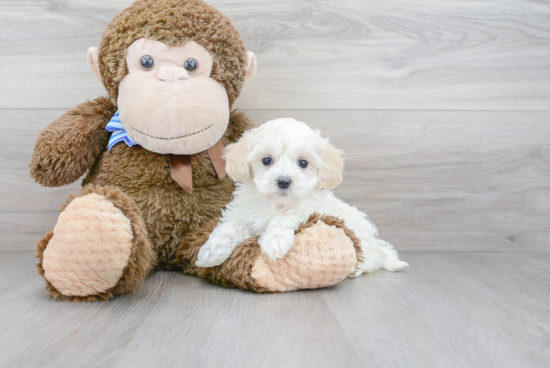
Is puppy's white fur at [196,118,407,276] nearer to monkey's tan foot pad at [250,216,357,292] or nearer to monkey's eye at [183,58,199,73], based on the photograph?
monkey's tan foot pad at [250,216,357,292]

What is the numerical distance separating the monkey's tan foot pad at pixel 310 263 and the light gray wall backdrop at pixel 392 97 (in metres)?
0.56

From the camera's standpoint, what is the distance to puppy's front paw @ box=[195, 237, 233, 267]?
106 cm

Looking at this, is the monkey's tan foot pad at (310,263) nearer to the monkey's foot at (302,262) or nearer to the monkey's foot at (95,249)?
the monkey's foot at (302,262)

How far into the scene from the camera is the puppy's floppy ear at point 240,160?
1.09 meters

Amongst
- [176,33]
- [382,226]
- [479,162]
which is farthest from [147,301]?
[479,162]

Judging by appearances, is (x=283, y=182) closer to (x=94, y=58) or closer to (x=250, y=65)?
(x=250, y=65)

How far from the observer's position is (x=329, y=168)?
43.0 inches

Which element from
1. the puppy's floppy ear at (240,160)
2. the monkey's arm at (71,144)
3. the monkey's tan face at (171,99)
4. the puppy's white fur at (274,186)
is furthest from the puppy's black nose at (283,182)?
the monkey's arm at (71,144)

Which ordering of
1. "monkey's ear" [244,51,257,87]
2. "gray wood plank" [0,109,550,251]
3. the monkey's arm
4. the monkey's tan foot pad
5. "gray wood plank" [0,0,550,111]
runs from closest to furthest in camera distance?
the monkey's tan foot pad → the monkey's arm → "monkey's ear" [244,51,257,87] → "gray wood plank" [0,0,550,111] → "gray wood plank" [0,109,550,251]

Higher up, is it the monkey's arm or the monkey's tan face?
the monkey's tan face

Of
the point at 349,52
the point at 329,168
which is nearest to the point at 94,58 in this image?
the point at 329,168

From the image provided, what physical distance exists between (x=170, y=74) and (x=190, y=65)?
6cm

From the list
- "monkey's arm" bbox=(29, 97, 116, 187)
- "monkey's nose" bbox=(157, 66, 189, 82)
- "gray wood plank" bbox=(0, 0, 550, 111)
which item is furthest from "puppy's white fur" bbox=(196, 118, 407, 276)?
"gray wood plank" bbox=(0, 0, 550, 111)

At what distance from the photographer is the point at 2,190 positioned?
1.50 metres
